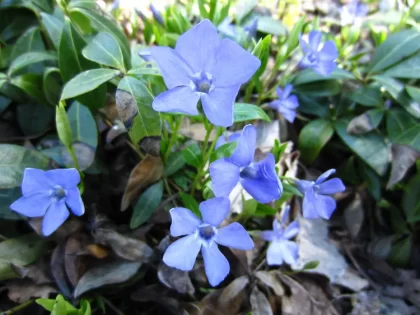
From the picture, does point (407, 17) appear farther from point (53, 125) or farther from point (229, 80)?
point (53, 125)

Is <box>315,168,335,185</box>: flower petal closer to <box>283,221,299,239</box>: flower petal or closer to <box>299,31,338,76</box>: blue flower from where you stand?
<box>283,221,299,239</box>: flower petal

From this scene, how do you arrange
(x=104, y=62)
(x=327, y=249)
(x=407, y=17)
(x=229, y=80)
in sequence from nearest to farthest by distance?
(x=229, y=80) < (x=104, y=62) < (x=327, y=249) < (x=407, y=17)

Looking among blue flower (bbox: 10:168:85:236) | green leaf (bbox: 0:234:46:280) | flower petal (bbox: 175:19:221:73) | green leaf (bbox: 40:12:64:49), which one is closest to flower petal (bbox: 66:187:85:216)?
blue flower (bbox: 10:168:85:236)

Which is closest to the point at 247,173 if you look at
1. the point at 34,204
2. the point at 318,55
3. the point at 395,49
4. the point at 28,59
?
the point at 34,204

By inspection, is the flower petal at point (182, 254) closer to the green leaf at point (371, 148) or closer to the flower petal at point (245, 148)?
the flower petal at point (245, 148)

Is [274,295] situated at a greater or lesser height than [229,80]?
lesser

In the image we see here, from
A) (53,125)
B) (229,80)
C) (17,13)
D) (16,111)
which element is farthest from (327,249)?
(17,13)
